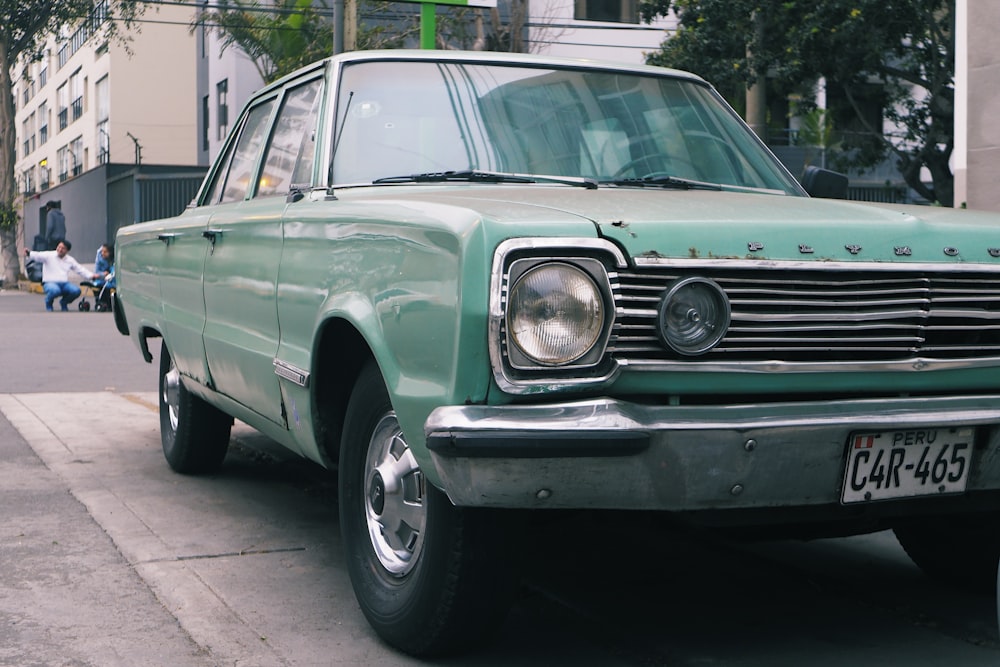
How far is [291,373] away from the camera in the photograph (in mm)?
4039

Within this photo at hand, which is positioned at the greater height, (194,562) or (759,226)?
(759,226)

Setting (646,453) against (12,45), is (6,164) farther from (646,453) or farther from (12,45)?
(646,453)

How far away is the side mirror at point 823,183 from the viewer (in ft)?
15.0

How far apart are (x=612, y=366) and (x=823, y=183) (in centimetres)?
198

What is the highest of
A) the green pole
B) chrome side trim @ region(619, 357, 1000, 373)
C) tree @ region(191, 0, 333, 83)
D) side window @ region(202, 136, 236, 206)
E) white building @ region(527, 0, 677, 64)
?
white building @ region(527, 0, 677, 64)

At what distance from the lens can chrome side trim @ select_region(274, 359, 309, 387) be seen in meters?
3.91

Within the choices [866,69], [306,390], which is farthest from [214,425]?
[866,69]

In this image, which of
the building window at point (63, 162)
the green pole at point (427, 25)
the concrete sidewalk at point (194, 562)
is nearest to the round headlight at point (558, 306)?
the concrete sidewalk at point (194, 562)

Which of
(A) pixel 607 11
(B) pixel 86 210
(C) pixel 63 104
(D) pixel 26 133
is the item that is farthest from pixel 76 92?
(A) pixel 607 11

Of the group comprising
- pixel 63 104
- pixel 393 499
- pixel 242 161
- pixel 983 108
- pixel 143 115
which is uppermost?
pixel 63 104

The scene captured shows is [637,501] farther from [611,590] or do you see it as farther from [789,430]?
[611,590]

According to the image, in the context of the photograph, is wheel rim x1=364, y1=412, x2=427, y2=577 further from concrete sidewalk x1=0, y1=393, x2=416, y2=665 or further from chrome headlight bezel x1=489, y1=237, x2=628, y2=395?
chrome headlight bezel x1=489, y1=237, x2=628, y2=395

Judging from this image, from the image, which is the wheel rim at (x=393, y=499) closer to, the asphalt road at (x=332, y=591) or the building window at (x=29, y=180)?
the asphalt road at (x=332, y=591)

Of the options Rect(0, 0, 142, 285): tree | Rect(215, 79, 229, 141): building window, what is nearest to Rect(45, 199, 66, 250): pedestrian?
Rect(215, 79, 229, 141): building window
